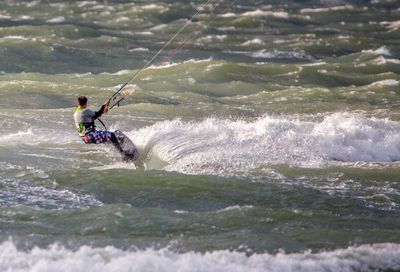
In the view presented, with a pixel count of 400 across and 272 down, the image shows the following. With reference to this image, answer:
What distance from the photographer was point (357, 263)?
11891 mm

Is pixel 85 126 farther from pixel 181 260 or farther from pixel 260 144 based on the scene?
pixel 181 260

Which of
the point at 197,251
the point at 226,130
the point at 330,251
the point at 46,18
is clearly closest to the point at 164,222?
the point at 197,251

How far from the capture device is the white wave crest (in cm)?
1145

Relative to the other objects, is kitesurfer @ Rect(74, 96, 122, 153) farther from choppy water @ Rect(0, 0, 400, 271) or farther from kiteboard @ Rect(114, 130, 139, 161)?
choppy water @ Rect(0, 0, 400, 271)

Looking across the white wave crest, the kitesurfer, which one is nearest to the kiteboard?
the kitesurfer

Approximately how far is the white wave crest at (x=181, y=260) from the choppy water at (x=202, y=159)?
3 cm

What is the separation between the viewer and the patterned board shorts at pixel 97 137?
57.9ft

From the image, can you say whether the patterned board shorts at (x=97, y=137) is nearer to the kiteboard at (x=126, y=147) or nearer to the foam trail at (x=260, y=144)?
the kiteboard at (x=126, y=147)

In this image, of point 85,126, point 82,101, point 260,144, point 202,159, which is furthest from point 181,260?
point 260,144

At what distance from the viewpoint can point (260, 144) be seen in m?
18.8

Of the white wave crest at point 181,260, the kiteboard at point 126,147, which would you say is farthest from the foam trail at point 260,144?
the white wave crest at point 181,260

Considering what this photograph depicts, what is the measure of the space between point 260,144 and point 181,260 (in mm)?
7340

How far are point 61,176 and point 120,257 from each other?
4.39m

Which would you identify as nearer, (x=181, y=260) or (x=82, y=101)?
(x=181, y=260)
